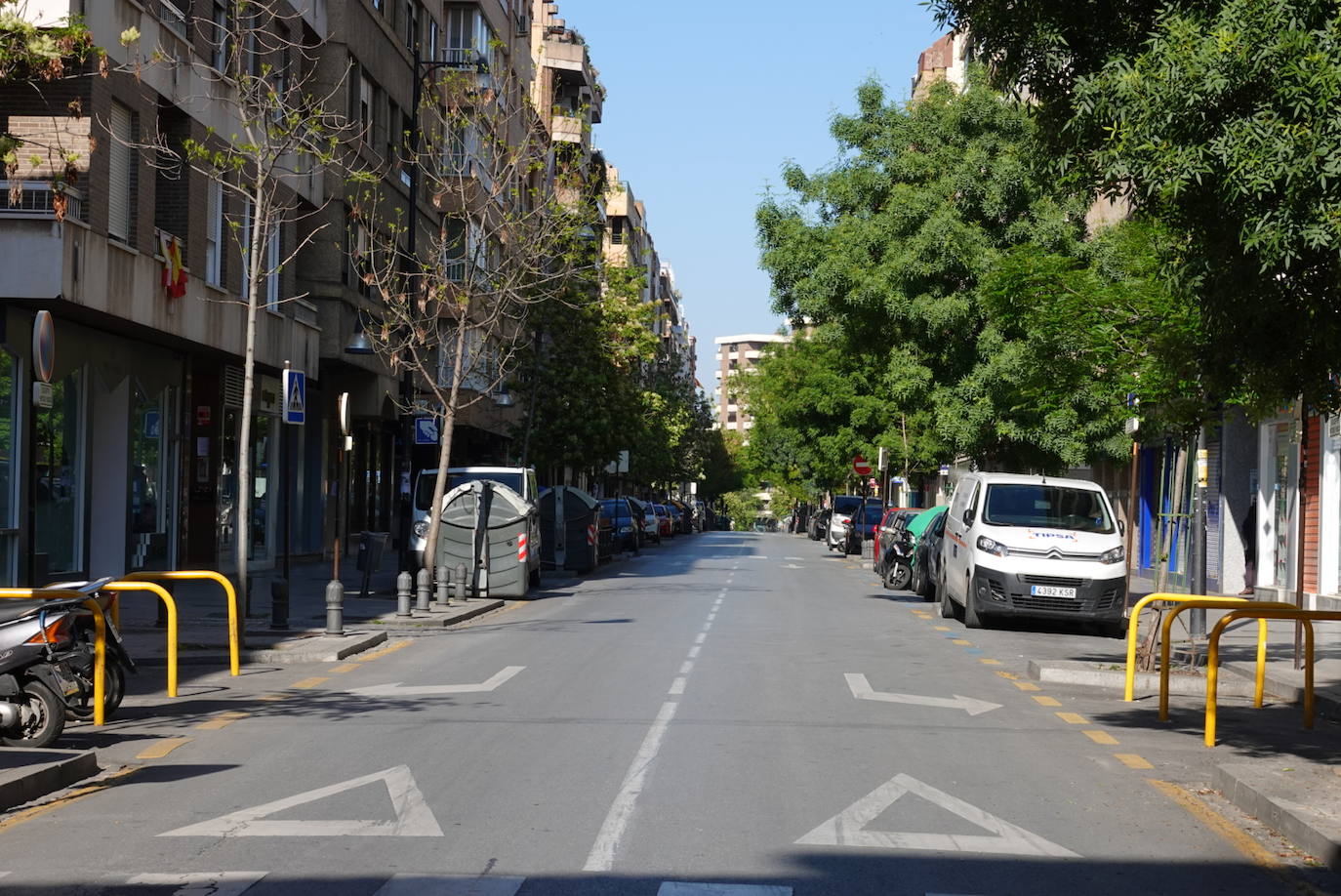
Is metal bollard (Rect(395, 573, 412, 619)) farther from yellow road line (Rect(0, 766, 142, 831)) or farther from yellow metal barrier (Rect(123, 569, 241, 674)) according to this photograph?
yellow road line (Rect(0, 766, 142, 831))

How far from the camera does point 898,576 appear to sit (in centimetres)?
3316

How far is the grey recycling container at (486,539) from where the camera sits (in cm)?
2886

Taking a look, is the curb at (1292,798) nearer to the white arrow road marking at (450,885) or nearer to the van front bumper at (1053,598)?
the white arrow road marking at (450,885)

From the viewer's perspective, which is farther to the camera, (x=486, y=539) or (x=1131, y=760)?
(x=486, y=539)

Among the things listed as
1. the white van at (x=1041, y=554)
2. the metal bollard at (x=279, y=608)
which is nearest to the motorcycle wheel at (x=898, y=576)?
the white van at (x=1041, y=554)

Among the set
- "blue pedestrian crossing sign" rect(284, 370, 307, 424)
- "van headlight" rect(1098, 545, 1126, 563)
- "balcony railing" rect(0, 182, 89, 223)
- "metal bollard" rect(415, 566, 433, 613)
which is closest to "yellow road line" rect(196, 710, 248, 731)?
"blue pedestrian crossing sign" rect(284, 370, 307, 424)

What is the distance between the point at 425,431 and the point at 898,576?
9.35 m

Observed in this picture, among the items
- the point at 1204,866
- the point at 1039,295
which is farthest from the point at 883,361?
the point at 1204,866

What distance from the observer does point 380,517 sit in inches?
1874

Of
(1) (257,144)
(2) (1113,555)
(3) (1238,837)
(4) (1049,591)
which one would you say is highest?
(1) (257,144)

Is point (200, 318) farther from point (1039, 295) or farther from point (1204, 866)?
point (1204, 866)

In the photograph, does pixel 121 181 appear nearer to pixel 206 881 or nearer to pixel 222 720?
pixel 222 720

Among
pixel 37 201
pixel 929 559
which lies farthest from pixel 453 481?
pixel 37 201

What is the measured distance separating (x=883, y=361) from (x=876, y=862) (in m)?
37.4
